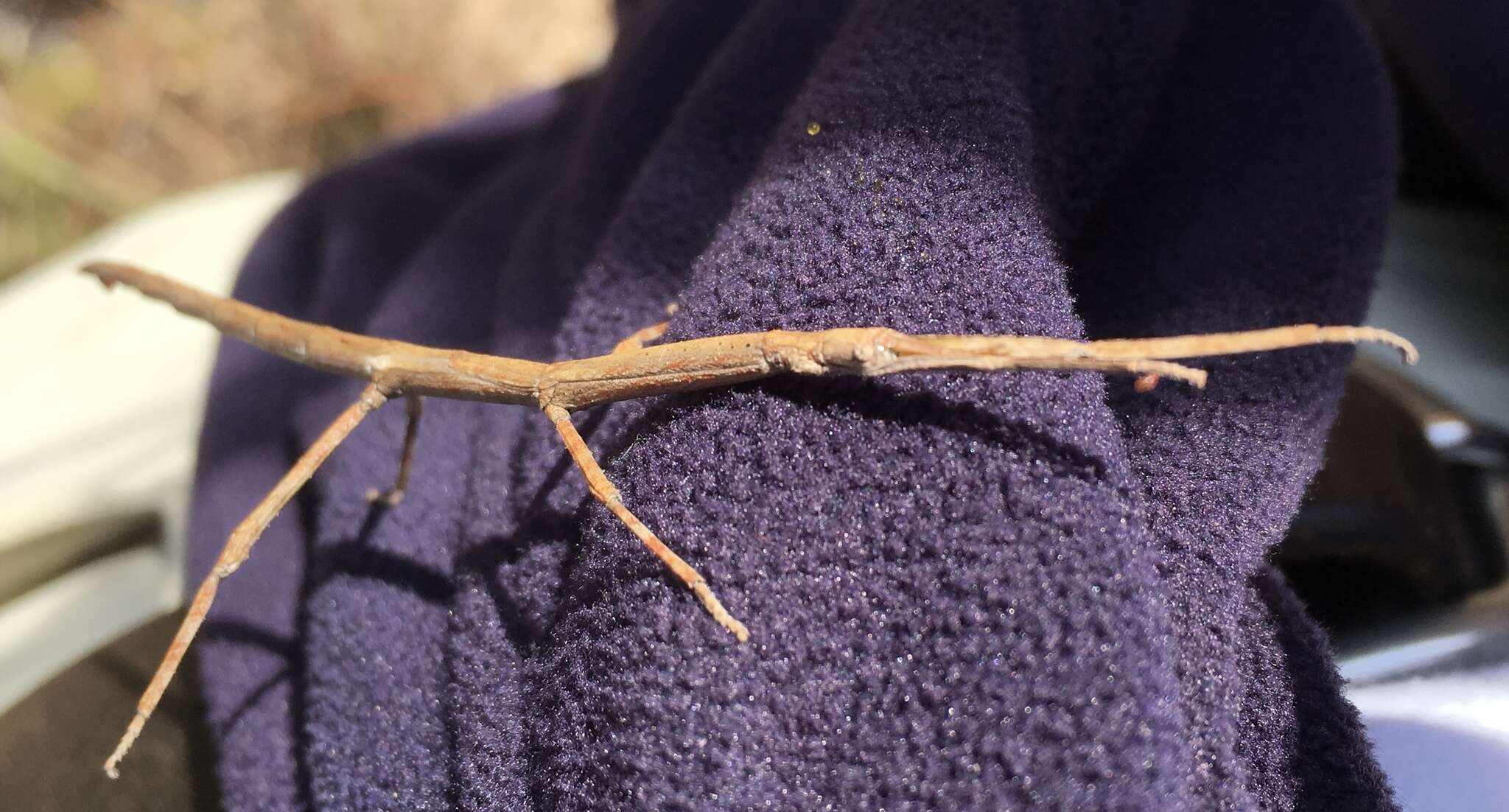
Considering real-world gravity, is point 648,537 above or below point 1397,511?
below

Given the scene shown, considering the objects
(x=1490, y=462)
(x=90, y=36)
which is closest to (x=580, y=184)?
(x=1490, y=462)

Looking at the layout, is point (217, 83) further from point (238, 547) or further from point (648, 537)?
point (648, 537)

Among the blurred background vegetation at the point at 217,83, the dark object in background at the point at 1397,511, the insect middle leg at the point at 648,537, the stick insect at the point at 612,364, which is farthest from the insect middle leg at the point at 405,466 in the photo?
the blurred background vegetation at the point at 217,83

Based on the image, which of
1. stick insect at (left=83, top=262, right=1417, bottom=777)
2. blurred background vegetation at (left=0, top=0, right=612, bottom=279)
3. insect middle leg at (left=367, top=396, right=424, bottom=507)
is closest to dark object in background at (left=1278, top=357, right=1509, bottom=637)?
stick insect at (left=83, top=262, right=1417, bottom=777)

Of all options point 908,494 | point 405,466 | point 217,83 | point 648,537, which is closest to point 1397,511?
point 908,494

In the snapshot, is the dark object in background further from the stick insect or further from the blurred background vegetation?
the blurred background vegetation

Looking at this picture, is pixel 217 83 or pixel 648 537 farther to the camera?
pixel 217 83

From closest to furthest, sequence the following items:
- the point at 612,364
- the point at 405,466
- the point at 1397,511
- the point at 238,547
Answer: the point at 612,364, the point at 238,547, the point at 405,466, the point at 1397,511

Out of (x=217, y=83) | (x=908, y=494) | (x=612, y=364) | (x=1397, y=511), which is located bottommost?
(x=908, y=494)
